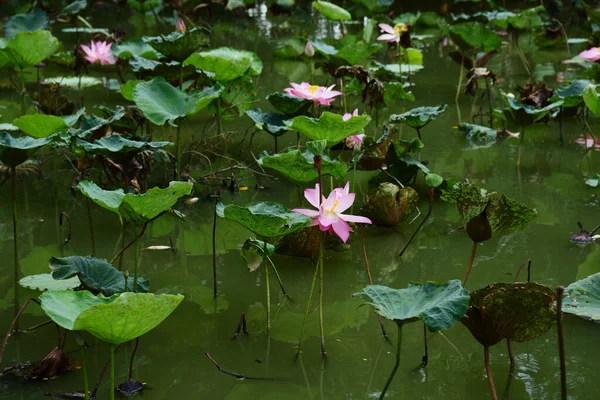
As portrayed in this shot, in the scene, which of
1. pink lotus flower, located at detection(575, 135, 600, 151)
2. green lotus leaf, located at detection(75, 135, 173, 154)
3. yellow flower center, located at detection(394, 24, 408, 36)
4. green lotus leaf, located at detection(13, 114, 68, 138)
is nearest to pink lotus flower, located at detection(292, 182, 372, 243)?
green lotus leaf, located at detection(75, 135, 173, 154)

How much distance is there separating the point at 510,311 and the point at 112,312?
72 cm

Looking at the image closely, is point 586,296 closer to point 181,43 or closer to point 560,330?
point 560,330

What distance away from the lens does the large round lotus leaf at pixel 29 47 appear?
10.9ft

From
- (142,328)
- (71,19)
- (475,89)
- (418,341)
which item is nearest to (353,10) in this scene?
(71,19)

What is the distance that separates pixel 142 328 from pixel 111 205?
A: 0.39 meters

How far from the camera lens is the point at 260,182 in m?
3.06

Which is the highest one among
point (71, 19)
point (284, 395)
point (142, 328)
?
point (142, 328)

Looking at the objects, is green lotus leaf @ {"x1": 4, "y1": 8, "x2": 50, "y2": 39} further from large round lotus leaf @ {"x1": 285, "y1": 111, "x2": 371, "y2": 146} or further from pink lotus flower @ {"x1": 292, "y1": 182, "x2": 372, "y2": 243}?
pink lotus flower @ {"x1": 292, "y1": 182, "x2": 372, "y2": 243}

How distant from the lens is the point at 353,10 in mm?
6754

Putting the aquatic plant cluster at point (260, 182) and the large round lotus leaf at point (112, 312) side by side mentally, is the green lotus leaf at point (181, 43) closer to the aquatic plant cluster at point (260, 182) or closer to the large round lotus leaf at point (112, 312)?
the aquatic plant cluster at point (260, 182)

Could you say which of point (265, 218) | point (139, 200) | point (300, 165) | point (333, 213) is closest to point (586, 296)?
point (333, 213)

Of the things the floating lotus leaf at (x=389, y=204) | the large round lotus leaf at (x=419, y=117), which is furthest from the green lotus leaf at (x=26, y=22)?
the floating lotus leaf at (x=389, y=204)

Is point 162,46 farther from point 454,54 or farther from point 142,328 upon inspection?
point 142,328

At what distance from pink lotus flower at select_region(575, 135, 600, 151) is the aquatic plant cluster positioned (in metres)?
0.04
